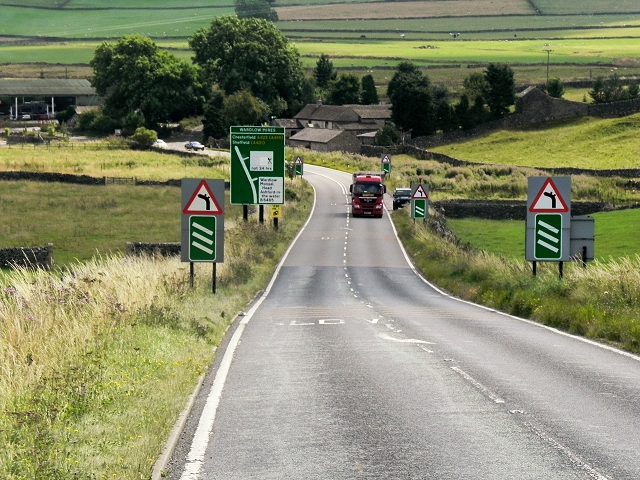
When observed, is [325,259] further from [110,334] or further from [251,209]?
[110,334]

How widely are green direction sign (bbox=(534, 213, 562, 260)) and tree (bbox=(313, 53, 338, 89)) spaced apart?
143m

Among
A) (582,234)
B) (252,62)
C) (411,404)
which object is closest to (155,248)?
(582,234)

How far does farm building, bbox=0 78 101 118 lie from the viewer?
155 m

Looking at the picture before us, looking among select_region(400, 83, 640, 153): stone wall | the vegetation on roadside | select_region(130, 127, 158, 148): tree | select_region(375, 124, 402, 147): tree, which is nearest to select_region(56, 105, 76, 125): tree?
select_region(130, 127, 158, 148): tree

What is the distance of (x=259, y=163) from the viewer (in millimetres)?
42062

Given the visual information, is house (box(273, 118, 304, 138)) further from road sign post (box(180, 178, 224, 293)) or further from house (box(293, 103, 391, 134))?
road sign post (box(180, 178, 224, 293))

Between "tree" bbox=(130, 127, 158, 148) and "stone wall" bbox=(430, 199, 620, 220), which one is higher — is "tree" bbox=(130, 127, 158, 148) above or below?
above

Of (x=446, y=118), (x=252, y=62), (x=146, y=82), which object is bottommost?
(x=446, y=118)

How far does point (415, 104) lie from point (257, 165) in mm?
82076

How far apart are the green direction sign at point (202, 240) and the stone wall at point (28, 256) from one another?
15241mm

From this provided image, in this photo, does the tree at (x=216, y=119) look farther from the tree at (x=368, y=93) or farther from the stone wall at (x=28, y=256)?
the stone wall at (x=28, y=256)

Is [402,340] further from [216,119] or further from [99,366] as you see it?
[216,119]

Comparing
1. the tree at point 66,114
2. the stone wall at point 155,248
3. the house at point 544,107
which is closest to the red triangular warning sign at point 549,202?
the stone wall at point 155,248

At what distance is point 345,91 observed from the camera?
150 m
